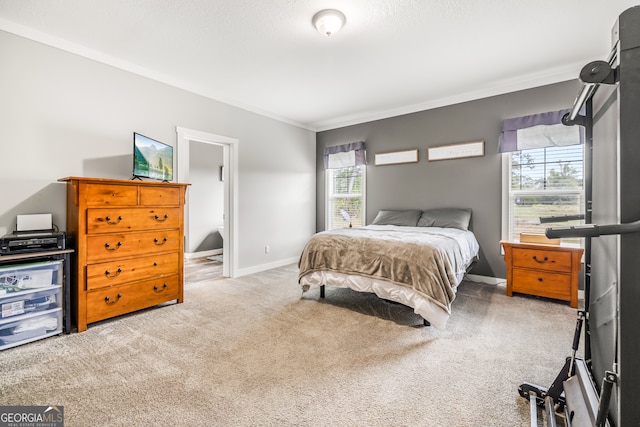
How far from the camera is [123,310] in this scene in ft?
8.67

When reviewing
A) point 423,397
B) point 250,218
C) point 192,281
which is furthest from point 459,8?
point 192,281

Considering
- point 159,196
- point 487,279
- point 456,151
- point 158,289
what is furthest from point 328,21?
point 487,279

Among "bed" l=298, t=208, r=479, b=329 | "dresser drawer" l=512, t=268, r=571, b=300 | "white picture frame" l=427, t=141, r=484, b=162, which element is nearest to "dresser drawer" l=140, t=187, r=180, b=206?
"bed" l=298, t=208, r=479, b=329

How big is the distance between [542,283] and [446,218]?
1253 millimetres

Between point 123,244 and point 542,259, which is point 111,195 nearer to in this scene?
point 123,244

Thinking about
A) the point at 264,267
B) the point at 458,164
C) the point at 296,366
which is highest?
the point at 458,164

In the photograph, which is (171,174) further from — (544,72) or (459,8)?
(544,72)

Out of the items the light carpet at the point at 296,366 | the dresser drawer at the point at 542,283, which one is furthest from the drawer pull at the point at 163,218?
the dresser drawer at the point at 542,283

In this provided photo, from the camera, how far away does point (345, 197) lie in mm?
5363

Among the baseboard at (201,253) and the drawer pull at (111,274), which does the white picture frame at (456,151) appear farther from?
the baseboard at (201,253)

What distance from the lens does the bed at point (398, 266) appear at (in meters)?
2.37

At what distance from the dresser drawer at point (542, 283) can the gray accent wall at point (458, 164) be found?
0.52 m

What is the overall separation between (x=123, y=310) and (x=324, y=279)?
1.93 meters

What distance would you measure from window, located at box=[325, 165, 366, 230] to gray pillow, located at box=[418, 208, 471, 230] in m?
1.25
